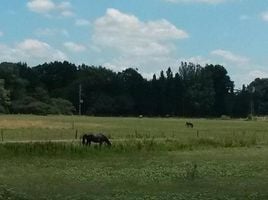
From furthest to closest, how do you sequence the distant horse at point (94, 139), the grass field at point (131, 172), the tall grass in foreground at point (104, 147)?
the distant horse at point (94, 139), the tall grass in foreground at point (104, 147), the grass field at point (131, 172)

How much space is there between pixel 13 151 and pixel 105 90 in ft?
530

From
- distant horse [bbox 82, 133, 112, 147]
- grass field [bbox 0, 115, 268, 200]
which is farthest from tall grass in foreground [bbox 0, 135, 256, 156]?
distant horse [bbox 82, 133, 112, 147]

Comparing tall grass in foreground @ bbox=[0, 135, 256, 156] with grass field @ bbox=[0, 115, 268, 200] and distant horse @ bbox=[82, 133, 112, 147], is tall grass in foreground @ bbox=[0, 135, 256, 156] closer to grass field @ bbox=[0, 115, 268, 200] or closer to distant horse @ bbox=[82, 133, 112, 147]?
grass field @ bbox=[0, 115, 268, 200]

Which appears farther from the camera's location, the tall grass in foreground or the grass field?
the tall grass in foreground

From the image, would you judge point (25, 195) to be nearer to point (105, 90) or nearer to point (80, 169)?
point (80, 169)

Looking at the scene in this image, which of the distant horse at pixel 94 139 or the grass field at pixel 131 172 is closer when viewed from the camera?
the grass field at pixel 131 172

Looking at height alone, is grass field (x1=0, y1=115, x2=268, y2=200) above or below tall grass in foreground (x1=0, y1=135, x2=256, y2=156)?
below

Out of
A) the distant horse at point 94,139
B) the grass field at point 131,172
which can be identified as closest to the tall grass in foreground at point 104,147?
the grass field at point 131,172

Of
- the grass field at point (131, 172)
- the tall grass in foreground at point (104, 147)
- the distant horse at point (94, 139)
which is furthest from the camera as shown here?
the distant horse at point (94, 139)

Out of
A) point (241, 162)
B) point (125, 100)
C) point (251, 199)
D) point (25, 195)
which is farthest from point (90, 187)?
point (125, 100)

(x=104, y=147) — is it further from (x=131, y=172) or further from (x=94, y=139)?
(x=131, y=172)

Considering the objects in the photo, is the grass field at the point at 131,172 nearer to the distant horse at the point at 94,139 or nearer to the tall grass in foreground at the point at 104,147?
the tall grass in foreground at the point at 104,147

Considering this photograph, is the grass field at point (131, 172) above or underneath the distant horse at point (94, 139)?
underneath

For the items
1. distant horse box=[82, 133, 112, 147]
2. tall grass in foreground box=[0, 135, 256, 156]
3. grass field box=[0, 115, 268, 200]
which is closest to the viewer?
grass field box=[0, 115, 268, 200]
